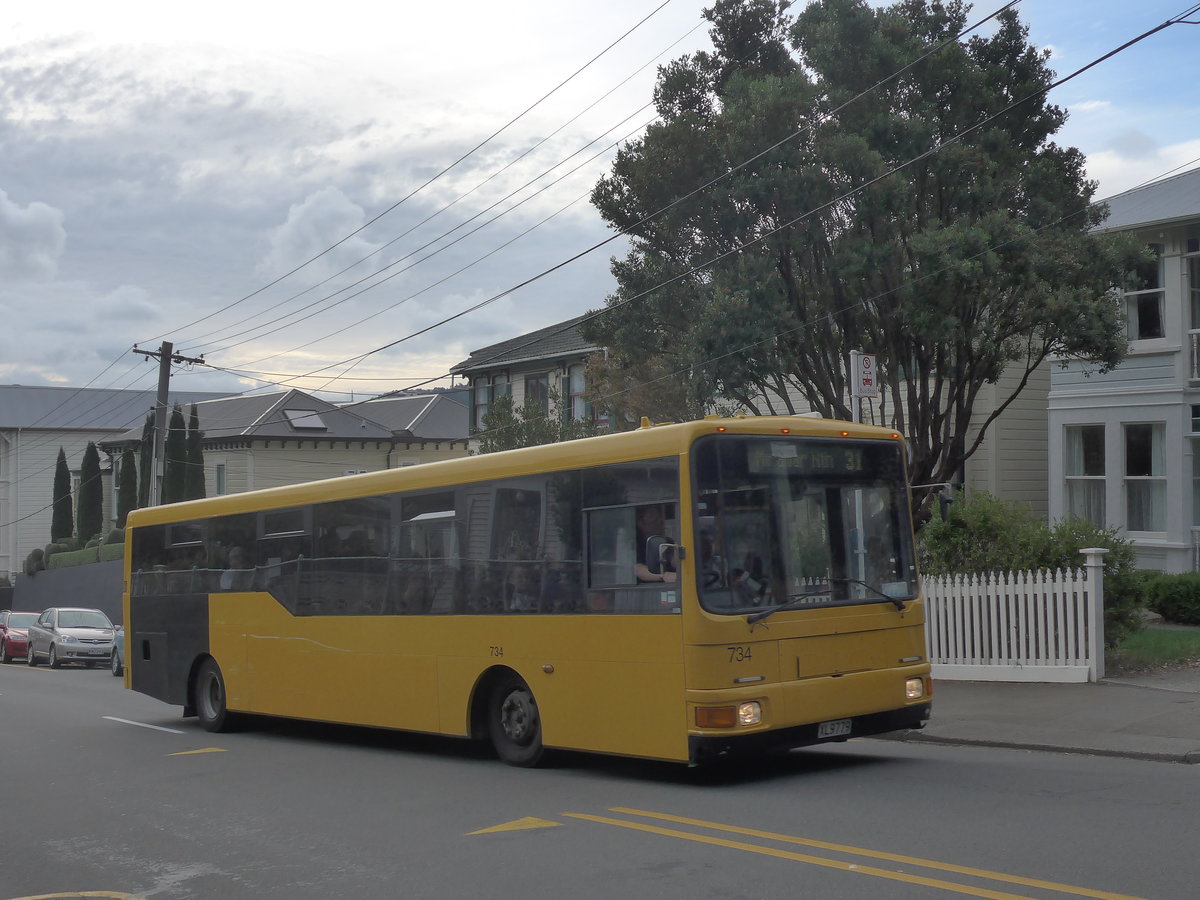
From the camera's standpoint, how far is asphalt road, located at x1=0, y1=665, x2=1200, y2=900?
6895mm

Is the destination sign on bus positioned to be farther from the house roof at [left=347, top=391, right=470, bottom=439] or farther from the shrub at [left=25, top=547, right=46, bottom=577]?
the shrub at [left=25, top=547, right=46, bottom=577]

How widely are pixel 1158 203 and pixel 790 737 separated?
18914 millimetres

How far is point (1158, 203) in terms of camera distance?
25.0 metres

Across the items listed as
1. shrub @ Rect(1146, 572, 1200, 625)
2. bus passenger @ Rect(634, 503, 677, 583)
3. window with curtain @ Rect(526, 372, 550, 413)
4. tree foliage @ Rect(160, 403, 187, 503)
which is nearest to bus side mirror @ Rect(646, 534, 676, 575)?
bus passenger @ Rect(634, 503, 677, 583)

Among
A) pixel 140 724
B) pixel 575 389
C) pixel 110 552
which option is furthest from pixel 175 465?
pixel 140 724

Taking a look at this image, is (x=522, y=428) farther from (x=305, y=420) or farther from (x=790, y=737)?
(x=305, y=420)

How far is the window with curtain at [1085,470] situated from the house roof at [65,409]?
194ft

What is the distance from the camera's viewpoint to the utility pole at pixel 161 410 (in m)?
35.4

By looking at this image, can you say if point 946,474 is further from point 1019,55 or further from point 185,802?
point 185,802

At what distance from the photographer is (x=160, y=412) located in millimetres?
36156

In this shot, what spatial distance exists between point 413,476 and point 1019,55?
11.6 meters

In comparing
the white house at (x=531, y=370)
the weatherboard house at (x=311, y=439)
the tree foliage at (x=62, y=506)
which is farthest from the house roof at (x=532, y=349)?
the tree foliage at (x=62, y=506)

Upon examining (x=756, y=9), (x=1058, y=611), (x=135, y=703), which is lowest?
(x=135, y=703)

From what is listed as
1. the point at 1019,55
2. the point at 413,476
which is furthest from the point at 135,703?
Answer: the point at 1019,55
